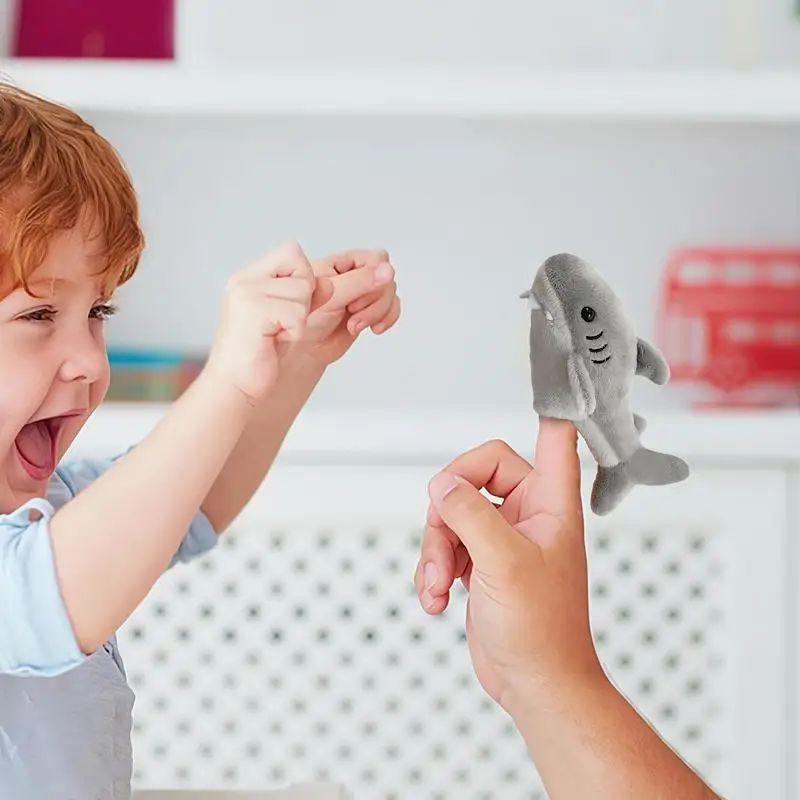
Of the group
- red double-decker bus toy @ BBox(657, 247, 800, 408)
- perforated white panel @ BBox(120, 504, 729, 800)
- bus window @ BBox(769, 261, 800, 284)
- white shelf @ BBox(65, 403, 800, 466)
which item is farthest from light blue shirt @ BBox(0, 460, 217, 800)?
bus window @ BBox(769, 261, 800, 284)

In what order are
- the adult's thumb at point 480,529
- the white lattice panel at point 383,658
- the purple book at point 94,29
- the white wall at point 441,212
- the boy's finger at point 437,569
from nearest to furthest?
the adult's thumb at point 480,529
the boy's finger at point 437,569
the white lattice panel at point 383,658
the purple book at point 94,29
the white wall at point 441,212

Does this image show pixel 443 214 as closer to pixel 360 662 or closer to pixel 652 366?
pixel 360 662

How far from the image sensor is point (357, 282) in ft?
3.02

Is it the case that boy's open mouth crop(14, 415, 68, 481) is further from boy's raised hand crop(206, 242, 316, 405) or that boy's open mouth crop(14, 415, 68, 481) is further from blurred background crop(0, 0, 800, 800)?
blurred background crop(0, 0, 800, 800)

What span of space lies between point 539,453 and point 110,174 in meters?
0.39

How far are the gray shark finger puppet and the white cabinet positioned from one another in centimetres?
83

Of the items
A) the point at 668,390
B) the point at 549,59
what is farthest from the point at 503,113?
the point at 668,390

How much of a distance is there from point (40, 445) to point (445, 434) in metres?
0.64

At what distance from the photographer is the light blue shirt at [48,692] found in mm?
751

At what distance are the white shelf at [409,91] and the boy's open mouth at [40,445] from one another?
2.14ft

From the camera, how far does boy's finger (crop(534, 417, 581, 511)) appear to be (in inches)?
28.6

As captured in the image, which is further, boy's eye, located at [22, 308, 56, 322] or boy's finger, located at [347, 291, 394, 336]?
boy's finger, located at [347, 291, 394, 336]

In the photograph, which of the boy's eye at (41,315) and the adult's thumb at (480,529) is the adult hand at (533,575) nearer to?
the adult's thumb at (480,529)

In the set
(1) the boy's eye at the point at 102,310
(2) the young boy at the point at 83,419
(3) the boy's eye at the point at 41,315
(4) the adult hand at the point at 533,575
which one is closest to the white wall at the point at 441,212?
(2) the young boy at the point at 83,419
